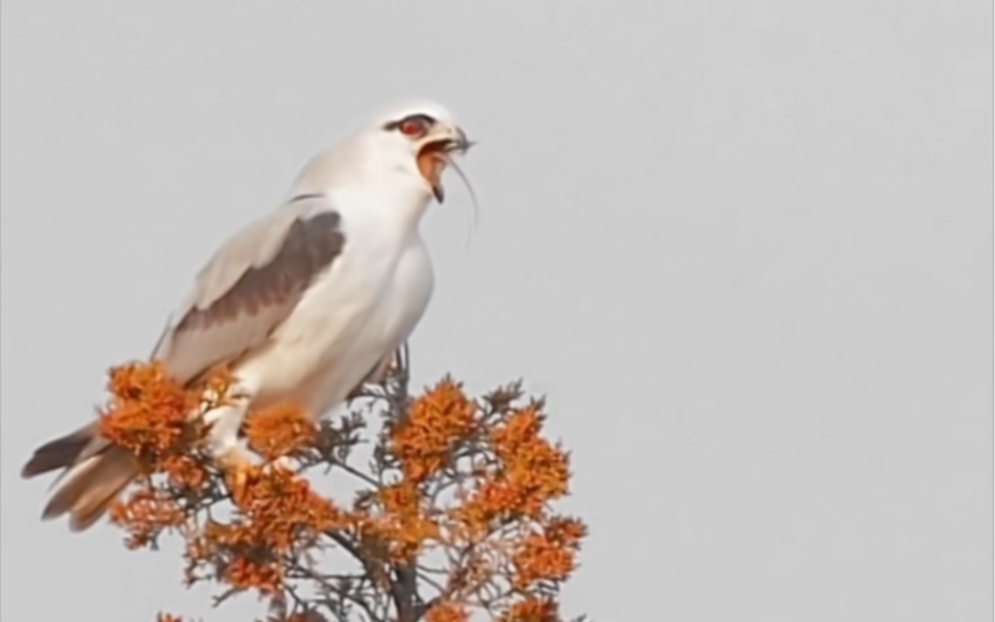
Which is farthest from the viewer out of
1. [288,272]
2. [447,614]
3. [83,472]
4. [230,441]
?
[288,272]

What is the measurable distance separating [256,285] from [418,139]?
743 millimetres

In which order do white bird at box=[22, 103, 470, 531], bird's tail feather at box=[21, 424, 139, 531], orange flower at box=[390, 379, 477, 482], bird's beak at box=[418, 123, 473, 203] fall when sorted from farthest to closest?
bird's beak at box=[418, 123, 473, 203] → white bird at box=[22, 103, 470, 531] → bird's tail feather at box=[21, 424, 139, 531] → orange flower at box=[390, 379, 477, 482]

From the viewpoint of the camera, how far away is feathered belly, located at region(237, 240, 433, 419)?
7.58 m

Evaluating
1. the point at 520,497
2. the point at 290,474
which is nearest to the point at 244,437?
the point at 290,474

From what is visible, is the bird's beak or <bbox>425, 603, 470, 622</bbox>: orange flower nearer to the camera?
<bbox>425, 603, 470, 622</bbox>: orange flower

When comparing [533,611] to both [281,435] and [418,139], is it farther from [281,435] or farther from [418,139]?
[418,139]

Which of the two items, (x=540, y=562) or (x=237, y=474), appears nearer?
(x=540, y=562)

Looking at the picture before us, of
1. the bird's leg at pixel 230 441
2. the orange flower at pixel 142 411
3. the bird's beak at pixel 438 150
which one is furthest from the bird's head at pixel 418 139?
the orange flower at pixel 142 411

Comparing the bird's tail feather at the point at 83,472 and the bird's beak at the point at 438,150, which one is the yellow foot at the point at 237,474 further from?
the bird's beak at the point at 438,150

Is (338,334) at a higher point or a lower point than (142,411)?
higher

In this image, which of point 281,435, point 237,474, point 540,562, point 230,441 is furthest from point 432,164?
point 540,562

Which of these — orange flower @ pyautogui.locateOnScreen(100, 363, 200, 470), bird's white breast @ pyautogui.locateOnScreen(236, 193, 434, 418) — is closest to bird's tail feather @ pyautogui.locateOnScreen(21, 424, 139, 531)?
bird's white breast @ pyautogui.locateOnScreen(236, 193, 434, 418)

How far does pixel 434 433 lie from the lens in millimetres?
6211

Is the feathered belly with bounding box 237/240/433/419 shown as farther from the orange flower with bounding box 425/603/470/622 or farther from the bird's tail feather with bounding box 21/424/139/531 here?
the orange flower with bounding box 425/603/470/622
